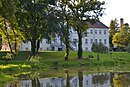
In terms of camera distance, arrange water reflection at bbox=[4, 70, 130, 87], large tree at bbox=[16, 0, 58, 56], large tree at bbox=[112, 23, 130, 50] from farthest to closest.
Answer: large tree at bbox=[112, 23, 130, 50], large tree at bbox=[16, 0, 58, 56], water reflection at bbox=[4, 70, 130, 87]

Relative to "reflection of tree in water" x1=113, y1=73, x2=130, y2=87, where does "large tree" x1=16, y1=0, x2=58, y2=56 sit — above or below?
above

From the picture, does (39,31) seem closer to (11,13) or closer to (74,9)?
(74,9)

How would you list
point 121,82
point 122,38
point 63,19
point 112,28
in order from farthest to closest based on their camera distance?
1. point 112,28
2. point 122,38
3. point 63,19
4. point 121,82

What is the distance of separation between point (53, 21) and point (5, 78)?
28.9m

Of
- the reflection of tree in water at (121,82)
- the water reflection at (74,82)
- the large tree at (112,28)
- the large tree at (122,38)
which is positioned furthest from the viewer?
the large tree at (112,28)

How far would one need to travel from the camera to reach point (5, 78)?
114 feet

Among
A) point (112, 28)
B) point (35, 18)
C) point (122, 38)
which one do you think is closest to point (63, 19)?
point (35, 18)

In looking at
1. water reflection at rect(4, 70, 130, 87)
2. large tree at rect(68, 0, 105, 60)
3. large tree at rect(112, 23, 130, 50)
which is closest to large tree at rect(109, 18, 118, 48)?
large tree at rect(112, 23, 130, 50)

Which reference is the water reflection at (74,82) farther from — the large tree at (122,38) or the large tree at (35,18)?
the large tree at (122,38)

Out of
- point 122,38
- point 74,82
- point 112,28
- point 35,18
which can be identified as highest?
point 112,28

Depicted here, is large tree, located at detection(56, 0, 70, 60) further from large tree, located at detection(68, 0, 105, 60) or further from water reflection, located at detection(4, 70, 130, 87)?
water reflection, located at detection(4, 70, 130, 87)

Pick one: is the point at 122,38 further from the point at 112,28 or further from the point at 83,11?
the point at 83,11

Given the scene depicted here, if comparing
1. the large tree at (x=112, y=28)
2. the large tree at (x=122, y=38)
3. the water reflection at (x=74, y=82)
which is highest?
the large tree at (x=112, y=28)

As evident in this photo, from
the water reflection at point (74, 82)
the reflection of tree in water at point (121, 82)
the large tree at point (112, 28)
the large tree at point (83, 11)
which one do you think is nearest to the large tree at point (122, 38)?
the large tree at point (112, 28)
